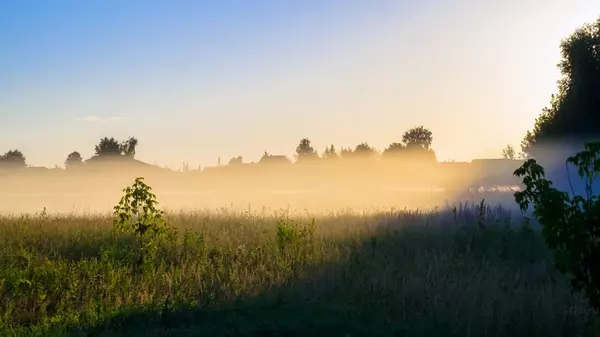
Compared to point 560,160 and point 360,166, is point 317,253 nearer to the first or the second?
point 560,160

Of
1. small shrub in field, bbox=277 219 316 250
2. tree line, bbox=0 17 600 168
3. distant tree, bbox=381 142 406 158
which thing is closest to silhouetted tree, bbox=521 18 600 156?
tree line, bbox=0 17 600 168

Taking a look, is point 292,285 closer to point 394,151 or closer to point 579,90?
point 579,90

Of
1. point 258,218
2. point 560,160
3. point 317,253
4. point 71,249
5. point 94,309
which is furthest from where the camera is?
point 560,160

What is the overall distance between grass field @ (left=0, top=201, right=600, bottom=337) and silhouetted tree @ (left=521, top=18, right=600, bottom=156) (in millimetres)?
23476

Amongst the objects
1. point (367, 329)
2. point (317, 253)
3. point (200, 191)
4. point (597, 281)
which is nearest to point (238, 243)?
point (317, 253)

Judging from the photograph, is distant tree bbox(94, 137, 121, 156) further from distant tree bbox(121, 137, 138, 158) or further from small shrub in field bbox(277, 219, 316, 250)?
small shrub in field bbox(277, 219, 316, 250)

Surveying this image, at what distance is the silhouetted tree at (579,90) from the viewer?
36188 mm

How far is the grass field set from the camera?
28.2 feet

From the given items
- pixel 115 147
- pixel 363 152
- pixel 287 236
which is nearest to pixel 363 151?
pixel 363 152

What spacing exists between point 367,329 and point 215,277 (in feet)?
13.1

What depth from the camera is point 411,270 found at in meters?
11.9

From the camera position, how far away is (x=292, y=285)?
10602 mm

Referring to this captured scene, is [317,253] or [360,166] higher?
[360,166]

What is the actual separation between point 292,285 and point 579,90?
31608mm
